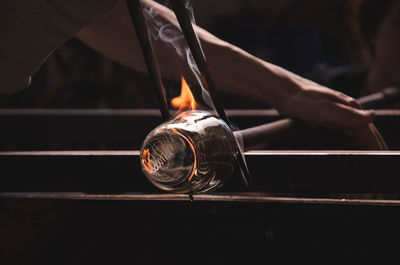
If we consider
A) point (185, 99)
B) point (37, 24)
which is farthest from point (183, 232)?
point (37, 24)

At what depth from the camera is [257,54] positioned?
347 centimetres

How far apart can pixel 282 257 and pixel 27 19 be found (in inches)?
16.3

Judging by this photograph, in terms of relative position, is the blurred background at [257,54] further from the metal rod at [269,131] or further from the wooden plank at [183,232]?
the wooden plank at [183,232]

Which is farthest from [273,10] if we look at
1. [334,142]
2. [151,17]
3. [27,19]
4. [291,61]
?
[27,19]

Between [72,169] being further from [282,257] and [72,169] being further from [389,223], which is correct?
[389,223]

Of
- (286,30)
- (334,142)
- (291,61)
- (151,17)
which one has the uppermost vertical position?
(286,30)

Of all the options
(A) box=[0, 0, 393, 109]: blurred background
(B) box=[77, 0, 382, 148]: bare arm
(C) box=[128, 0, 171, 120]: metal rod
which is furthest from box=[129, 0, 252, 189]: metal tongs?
(A) box=[0, 0, 393, 109]: blurred background

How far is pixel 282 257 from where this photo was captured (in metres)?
0.57

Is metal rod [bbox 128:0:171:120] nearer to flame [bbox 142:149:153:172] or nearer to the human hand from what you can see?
flame [bbox 142:149:153:172]

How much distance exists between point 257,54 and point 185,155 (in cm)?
310

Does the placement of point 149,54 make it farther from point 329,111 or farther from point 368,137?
point 368,137

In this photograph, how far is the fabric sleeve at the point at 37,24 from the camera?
0.51 meters

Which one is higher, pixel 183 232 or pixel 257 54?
pixel 257 54

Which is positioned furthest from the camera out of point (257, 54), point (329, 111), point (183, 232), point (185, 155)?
point (257, 54)
